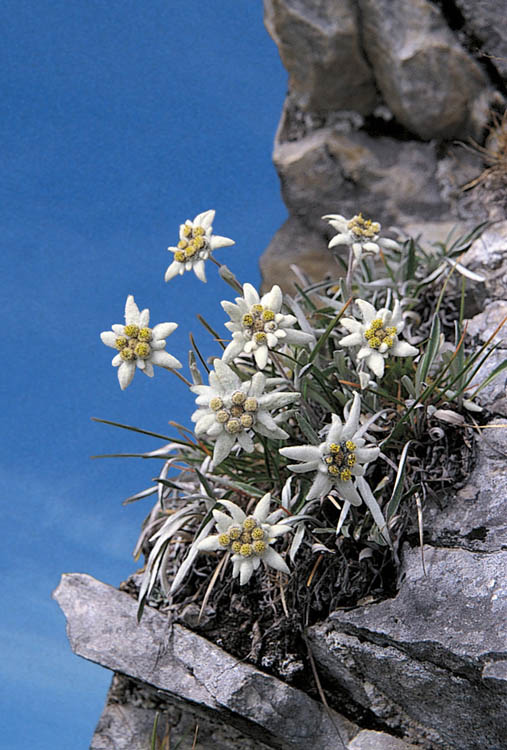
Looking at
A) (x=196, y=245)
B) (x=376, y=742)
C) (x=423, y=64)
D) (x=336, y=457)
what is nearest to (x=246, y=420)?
(x=336, y=457)

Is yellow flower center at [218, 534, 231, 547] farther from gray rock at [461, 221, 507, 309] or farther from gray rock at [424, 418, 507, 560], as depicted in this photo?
gray rock at [461, 221, 507, 309]

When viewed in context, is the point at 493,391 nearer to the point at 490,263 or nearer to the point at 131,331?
the point at 490,263

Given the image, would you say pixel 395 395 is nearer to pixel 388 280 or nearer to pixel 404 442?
pixel 404 442

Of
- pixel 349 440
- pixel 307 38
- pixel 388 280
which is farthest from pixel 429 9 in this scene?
pixel 349 440

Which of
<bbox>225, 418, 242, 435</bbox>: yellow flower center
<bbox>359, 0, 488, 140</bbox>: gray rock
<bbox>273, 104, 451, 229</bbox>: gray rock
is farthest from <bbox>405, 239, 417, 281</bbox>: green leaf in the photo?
<bbox>225, 418, 242, 435</bbox>: yellow flower center

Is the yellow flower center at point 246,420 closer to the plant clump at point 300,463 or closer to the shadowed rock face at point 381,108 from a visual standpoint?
the plant clump at point 300,463
